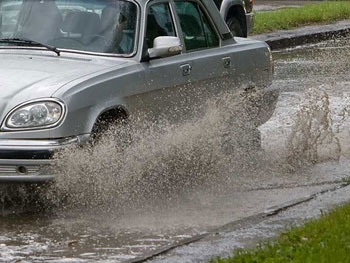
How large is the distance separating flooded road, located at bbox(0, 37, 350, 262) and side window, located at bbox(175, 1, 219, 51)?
2.40ft

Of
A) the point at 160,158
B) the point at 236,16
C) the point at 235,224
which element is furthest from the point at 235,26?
the point at 235,224

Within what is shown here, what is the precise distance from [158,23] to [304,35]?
12.4 metres

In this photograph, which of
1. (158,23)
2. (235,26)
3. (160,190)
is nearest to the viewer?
(160,190)

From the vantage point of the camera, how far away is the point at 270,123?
41.3 ft

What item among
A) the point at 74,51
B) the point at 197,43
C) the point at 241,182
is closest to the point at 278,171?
the point at 241,182

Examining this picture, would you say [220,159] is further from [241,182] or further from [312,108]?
[312,108]

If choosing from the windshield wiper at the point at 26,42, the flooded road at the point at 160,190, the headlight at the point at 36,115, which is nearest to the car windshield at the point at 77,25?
the windshield wiper at the point at 26,42

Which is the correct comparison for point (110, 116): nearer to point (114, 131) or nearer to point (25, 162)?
point (114, 131)

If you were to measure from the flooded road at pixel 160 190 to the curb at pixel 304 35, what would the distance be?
9.96m

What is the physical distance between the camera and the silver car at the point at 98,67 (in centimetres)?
856

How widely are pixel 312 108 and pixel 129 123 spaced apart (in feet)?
7.36

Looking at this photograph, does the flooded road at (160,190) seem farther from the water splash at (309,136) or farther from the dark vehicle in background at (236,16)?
the dark vehicle in background at (236,16)

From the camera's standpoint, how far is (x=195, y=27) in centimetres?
1067

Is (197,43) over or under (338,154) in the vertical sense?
over
